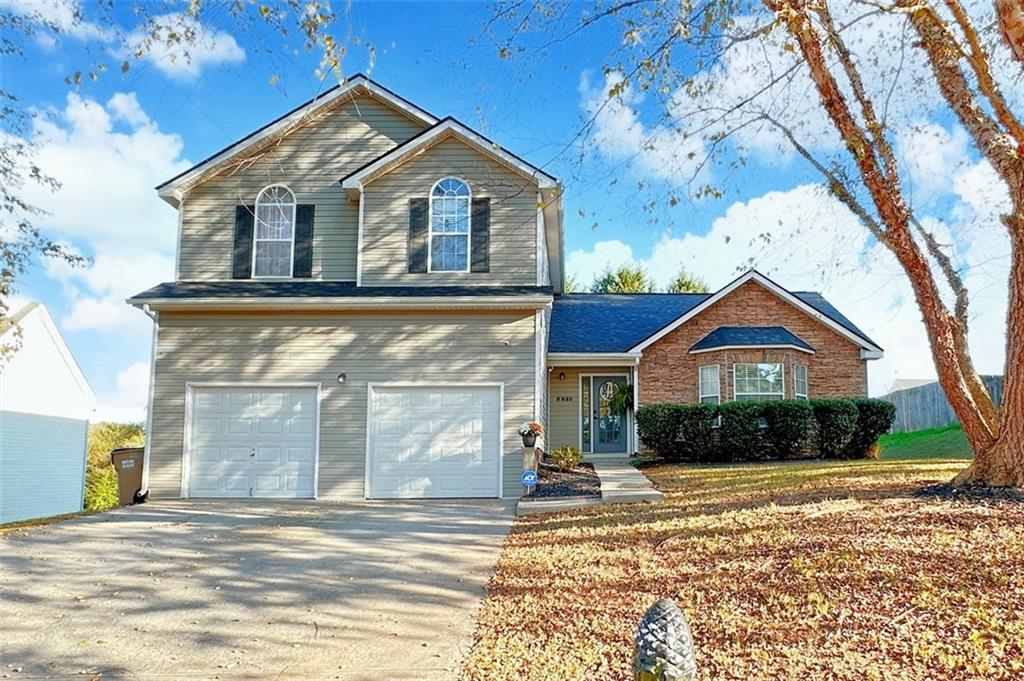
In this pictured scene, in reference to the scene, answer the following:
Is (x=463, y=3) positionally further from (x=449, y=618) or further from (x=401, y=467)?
(x=401, y=467)

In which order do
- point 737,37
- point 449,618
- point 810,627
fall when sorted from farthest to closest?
point 737,37 < point 449,618 < point 810,627

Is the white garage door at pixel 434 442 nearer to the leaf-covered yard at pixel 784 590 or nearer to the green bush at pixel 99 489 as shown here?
the leaf-covered yard at pixel 784 590

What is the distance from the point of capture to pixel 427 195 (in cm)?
1352

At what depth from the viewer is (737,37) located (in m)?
8.86

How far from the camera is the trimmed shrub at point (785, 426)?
16.7m

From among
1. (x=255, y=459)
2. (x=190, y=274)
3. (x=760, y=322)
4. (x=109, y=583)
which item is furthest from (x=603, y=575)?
(x=760, y=322)

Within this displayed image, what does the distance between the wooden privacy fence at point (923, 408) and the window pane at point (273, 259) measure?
18003mm

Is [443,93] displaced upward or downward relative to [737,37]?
downward

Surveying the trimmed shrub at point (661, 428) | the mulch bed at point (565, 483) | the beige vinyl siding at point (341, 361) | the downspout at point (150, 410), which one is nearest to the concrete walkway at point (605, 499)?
the mulch bed at point (565, 483)

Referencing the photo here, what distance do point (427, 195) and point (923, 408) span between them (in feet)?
65.3

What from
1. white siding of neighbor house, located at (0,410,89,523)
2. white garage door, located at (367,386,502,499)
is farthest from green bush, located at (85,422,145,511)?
white garage door, located at (367,386,502,499)

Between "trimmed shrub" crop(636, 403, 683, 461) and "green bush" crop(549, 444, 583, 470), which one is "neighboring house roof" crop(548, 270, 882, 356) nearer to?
"trimmed shrub" crop(636, 403, 683, 461)

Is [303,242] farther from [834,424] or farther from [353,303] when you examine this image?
[834,424]

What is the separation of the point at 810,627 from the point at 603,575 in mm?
1996
